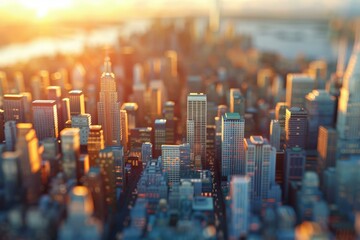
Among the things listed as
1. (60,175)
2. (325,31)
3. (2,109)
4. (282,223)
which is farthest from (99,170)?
(325,31)

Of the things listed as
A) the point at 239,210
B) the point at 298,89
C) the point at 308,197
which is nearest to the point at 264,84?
the point at 298,89

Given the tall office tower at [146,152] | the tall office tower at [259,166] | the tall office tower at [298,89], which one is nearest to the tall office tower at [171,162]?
the tall office tower at [146,152]

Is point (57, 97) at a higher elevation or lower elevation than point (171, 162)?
higher

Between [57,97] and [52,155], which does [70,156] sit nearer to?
[52,155]

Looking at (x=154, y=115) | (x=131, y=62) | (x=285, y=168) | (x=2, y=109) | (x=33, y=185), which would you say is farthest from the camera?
(x=131, y=62)

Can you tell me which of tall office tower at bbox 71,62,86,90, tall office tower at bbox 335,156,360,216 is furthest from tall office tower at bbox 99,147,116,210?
tall office tower at bbox 71,62,86,90

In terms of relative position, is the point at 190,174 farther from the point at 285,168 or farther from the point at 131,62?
the point at 131,62

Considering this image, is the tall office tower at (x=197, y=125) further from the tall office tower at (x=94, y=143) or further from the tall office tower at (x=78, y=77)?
the tall office tower at (x=78, y=77)
